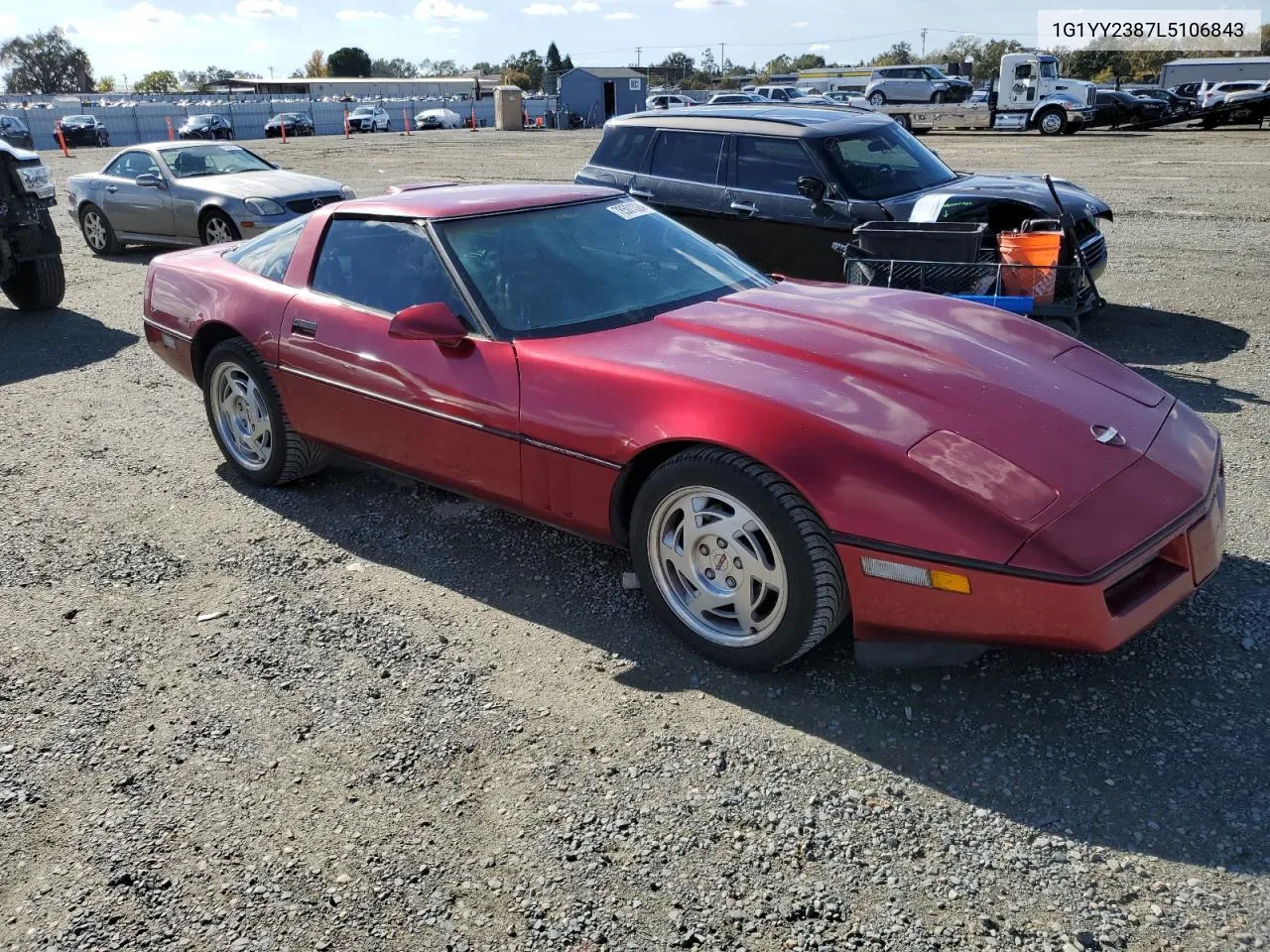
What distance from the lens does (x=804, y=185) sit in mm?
7348

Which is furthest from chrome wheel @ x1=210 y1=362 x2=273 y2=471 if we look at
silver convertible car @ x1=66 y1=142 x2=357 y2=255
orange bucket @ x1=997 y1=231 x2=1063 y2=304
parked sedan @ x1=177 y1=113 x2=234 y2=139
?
parked sedan @ x1=177 y1=113 x2=234 y2=139

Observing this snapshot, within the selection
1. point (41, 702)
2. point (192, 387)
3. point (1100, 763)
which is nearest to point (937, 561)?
point (1100, 763)

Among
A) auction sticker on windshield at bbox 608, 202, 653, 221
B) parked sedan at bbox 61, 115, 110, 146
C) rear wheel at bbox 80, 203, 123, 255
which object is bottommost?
rear wheel at bbox 80, 203, 123, 255

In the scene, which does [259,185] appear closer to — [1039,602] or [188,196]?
[188,196]

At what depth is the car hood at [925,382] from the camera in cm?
281

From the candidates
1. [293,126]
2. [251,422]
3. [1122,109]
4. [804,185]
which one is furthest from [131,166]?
[293,126]

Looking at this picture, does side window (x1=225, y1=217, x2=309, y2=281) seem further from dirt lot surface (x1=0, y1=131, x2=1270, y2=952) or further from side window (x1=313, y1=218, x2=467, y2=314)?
dirt lot surface (x1=0, y1=131, x2=1270, y2=952)

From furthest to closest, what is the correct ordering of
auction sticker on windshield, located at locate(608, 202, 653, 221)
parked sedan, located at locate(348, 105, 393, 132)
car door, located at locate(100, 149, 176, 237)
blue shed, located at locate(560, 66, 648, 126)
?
1. blue shed, located at locate(560, 66, 648, 126)
2. parked sedan, located at locate(348, 105, 393, 132)
3. car door, located at locate(100, 149, 176, 237)
4. auction sticker on windshield, located at locate(608, 202, 653, 221)

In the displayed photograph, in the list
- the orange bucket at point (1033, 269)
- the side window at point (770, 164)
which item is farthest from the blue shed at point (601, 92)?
the orange bucket at point (1033, 269)

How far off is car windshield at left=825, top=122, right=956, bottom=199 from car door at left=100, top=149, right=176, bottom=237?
7.78 meters

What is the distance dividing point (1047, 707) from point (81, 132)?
45.4 meters

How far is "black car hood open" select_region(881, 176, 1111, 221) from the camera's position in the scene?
7148 mm

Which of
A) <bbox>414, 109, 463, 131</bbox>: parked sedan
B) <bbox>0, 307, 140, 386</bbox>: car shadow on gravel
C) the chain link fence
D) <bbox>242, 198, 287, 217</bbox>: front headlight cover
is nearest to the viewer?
<bbox>0, 307, 140, 386</bbox>: car shadow on gravel

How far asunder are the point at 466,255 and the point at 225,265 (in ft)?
5.56
